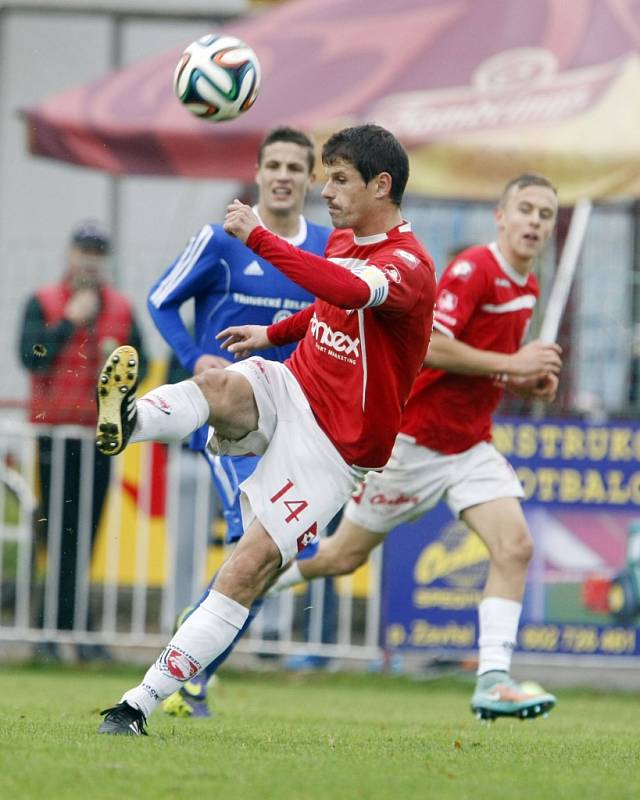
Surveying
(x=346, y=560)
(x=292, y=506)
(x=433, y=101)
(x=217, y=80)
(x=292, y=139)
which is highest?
(x=433, y=101)

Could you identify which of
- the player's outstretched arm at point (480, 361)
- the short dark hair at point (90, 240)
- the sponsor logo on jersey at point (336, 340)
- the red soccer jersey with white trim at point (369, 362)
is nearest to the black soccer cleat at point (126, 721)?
the red soccer jersey with white trim at point (369, 362)

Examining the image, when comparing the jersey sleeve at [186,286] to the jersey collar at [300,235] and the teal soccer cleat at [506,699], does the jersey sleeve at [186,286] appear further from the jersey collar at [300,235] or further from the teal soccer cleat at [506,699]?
the teal soccer cleat at [506,699]

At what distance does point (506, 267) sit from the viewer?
26.4ft

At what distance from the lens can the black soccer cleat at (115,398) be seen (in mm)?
5629

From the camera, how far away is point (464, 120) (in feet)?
38.0

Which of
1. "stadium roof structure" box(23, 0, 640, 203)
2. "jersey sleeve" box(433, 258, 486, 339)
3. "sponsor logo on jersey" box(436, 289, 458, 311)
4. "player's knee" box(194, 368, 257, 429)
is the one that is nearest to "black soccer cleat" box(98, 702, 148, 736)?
"player's knee" box(194, 368, 257, 429)

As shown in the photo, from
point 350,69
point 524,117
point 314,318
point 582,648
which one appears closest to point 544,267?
point 524,117

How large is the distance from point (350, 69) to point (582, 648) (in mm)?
4250

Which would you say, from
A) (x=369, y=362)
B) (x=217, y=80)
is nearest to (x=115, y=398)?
(x=369, y=362)

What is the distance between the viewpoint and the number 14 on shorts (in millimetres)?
6090

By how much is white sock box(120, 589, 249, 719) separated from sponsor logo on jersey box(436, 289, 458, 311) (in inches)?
92.9

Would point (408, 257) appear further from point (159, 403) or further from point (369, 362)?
point (159, 403)

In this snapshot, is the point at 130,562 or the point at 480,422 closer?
the point at 480,422

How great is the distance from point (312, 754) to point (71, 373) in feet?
19.4
